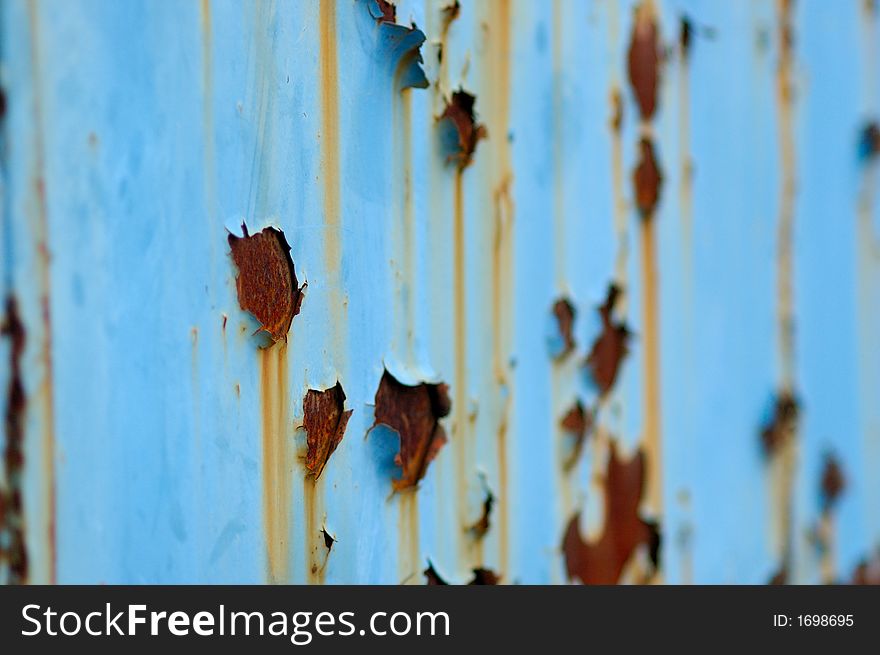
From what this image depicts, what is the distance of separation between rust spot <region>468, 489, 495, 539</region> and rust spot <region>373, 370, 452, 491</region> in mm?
84

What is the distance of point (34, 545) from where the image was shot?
16.3 inches

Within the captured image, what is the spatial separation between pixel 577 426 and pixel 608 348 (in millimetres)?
86

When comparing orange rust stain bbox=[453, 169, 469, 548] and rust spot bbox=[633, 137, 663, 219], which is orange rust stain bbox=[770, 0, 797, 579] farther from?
orange rust stain bbox=[453, 169, 469, 548]

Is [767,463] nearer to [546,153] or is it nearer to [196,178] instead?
[546,153]

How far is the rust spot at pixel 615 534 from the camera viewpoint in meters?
0.85

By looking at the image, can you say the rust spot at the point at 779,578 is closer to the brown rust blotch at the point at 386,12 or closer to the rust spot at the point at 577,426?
the rust spot at the point at 577,426

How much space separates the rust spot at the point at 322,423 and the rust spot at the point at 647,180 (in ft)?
1.41

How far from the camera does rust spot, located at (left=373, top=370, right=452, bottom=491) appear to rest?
0.65 m

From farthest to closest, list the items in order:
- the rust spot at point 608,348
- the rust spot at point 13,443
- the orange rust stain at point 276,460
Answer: the rust spot at point 608,348 → the orange rust stain at point 276,460 → the rust spot at point 13,443

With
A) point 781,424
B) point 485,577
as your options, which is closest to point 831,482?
point 781,424

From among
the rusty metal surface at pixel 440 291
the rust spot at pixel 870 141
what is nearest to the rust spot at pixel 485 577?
the rusty metal surface at pixel 440 291

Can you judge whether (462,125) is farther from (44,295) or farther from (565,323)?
(44,295)

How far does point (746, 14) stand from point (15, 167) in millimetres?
806

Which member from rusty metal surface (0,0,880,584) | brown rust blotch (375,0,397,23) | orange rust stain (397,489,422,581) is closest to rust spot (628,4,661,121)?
rusty metal surface (0,0,880,584)
